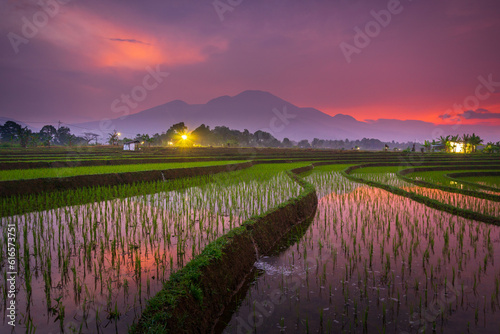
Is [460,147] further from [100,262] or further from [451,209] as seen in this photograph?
[100,262]

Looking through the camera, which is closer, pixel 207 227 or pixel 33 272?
pixel 33 272

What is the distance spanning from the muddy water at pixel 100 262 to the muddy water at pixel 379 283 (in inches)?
53.1

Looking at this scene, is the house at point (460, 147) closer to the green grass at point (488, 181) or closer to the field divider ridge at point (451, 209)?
the green grass at point (488, 181)

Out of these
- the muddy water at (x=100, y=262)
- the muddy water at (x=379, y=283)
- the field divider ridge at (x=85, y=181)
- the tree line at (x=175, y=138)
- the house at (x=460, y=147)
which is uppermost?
the tree line at (x=175, y=138)

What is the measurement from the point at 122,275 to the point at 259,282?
199 centimetres

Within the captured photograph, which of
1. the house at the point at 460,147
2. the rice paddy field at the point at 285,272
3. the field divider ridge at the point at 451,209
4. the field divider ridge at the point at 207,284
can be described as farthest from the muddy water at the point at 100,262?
the house at the point at 460,147

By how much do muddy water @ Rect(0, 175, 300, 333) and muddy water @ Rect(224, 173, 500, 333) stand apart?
135cm

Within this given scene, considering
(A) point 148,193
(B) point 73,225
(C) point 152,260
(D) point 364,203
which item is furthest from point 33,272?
(D) point 364,203

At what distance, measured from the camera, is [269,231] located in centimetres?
604

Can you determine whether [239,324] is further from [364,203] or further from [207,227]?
[364,203]

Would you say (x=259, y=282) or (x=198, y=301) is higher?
(x=198, y=301)

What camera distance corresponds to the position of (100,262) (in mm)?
4371

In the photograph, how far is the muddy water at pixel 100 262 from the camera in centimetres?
310

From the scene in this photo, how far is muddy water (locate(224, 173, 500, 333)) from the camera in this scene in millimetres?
3186
